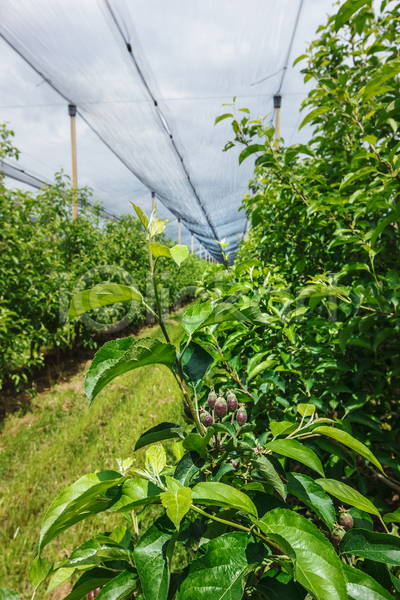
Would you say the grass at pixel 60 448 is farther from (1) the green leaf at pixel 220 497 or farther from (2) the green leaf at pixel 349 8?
(2) the green leaf at pixel 349 8

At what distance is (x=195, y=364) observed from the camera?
62cm

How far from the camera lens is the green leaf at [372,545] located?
48 cm

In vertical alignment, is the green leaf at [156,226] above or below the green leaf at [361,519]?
above

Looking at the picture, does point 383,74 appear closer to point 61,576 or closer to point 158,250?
point 158,250

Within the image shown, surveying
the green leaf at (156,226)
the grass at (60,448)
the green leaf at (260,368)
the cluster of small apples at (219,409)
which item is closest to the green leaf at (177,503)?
the cluster of small apples at (219,409)

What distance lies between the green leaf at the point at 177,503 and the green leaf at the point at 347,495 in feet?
0.95

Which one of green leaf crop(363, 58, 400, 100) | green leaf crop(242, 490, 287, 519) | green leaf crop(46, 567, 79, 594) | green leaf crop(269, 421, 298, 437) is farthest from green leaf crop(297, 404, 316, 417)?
green leaf crop(363, 58, 400, 100)

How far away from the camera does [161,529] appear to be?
482mm

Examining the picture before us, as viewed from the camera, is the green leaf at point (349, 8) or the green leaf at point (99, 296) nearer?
the green leaf at point (99, 296)

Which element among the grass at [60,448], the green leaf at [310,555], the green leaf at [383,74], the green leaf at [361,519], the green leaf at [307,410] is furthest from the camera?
the grass at [60,448]

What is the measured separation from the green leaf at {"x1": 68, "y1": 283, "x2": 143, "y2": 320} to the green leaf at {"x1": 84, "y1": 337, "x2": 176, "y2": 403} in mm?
73

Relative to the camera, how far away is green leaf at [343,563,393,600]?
0.44 metres

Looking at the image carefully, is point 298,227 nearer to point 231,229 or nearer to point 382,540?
point 382,540

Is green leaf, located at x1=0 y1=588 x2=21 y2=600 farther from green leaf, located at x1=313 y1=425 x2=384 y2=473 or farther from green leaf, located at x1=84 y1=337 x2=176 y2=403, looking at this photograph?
green leaf, located at x1=313 y1=425 x2=384 y2=473
